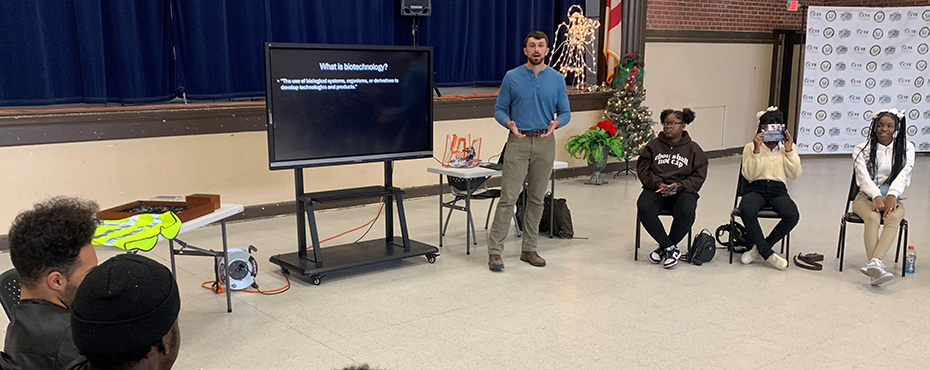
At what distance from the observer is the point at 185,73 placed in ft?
20.4

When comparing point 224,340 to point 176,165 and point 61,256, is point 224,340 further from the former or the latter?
point 176,165

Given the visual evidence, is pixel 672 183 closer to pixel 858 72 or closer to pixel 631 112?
pixel 631 112

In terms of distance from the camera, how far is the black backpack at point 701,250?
4949 mm

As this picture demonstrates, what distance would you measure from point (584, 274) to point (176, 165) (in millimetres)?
3385

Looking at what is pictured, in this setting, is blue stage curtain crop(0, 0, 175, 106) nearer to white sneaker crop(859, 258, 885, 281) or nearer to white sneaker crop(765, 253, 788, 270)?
white sneaker crop(765, 253, 788, 270)

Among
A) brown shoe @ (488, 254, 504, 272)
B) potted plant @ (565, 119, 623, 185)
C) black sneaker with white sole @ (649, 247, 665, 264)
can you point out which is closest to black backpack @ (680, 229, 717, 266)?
black sneaker with white sole @ (649, 247, 665, 264)

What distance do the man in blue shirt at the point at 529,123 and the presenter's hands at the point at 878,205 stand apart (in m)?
1.96

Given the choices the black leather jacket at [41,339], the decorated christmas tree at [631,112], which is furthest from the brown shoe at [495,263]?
the decorated christmas tree at [631,112]

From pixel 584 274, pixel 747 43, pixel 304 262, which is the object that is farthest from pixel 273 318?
pixel 747 43

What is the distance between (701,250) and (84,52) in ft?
15.5

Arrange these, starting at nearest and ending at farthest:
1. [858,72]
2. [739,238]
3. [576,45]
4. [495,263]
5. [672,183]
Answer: [495,263] → [672,183] → [739,238] → [576,45] → [858,72]

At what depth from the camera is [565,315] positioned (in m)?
3.97

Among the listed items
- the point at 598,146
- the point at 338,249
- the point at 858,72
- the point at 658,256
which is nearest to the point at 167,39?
the point at 338,249

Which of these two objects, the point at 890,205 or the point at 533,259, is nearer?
the point at 890,205
